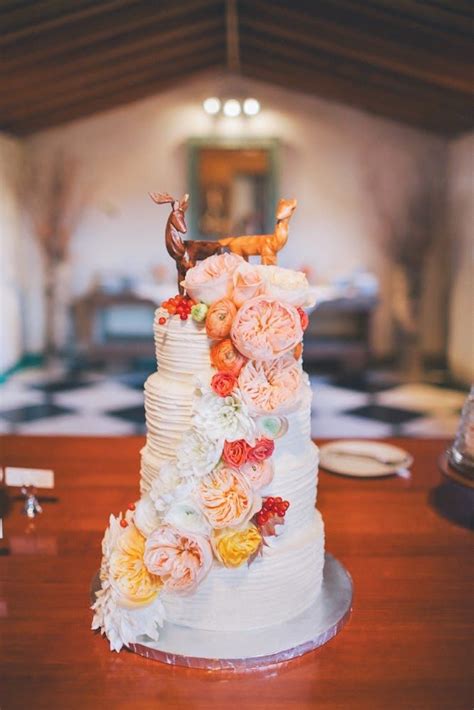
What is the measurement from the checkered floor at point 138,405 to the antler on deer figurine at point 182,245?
3199 mm

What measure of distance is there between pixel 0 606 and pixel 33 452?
95 centimetres

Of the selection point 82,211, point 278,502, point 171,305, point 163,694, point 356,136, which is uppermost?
point 356,136

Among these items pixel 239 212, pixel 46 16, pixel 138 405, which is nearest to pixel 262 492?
pixel 46 16

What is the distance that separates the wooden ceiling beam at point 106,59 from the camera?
16.7ft

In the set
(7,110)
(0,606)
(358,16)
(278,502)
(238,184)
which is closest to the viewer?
(278,502)

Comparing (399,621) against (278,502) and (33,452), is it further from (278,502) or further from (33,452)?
(33,452)

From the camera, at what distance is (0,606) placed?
1.28 metres

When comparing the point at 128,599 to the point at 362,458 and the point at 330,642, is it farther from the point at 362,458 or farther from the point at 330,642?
the point at 362,458

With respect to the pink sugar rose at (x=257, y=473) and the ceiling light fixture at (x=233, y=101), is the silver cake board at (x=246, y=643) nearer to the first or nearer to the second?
the pink sugar rose at (x=257, y=473)

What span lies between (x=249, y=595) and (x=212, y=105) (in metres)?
6.58

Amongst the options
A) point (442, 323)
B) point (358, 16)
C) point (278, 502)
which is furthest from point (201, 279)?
point (442, 323)

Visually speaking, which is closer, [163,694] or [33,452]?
[163,694]

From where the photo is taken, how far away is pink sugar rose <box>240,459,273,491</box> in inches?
44.2

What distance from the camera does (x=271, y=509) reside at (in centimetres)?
116
